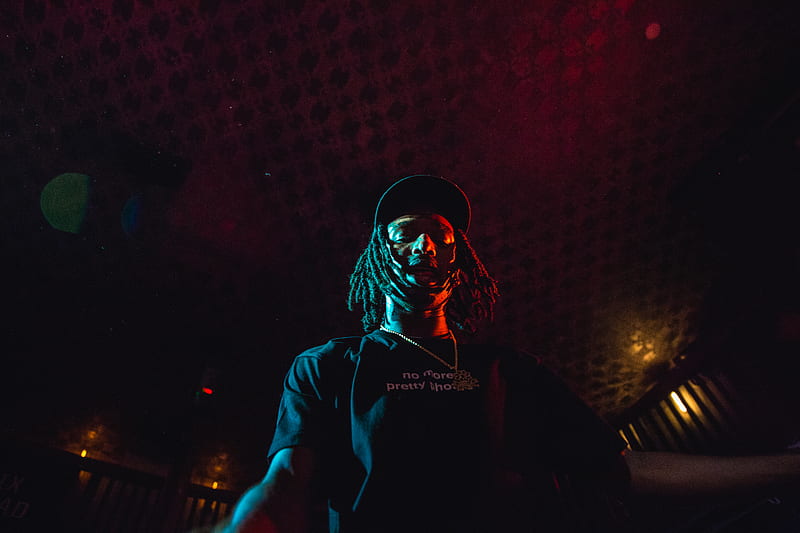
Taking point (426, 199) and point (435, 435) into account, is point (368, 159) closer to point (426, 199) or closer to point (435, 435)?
point (426, 199)

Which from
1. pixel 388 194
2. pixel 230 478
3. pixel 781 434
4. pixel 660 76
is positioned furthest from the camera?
pixel 230 478

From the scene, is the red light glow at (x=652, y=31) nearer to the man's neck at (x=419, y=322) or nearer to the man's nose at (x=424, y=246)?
the man's nose at (x=424, y=246)

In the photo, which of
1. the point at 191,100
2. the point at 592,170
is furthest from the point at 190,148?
the point at 592,170

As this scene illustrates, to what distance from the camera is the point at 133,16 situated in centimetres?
273

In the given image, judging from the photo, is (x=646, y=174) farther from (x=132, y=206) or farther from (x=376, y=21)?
(x=132, y=206)

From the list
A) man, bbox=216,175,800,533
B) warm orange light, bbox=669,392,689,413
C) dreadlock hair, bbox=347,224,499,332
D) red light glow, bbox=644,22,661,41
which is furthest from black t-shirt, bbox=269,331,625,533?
warm orange light, bbox=669,392,689,413

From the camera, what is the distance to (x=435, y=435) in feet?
2.84

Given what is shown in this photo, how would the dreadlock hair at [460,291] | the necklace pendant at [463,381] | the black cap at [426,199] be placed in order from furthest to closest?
the dreadlock hair at [460,291], the black cap at [426,199], the necklace pendant at [463,381]

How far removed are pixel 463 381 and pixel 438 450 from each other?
0.72 ft

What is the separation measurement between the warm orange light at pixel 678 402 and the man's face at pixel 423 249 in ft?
18.4

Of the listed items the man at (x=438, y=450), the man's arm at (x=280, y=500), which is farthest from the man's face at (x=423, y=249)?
the man's arm at (x=280, y=500)

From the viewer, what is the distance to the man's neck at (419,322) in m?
1.29

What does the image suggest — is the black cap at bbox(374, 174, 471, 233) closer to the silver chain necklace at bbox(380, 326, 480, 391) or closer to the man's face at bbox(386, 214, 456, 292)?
the man's face at bbox(386, 214, 456, 292)

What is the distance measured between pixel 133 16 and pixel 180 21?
310 mm
